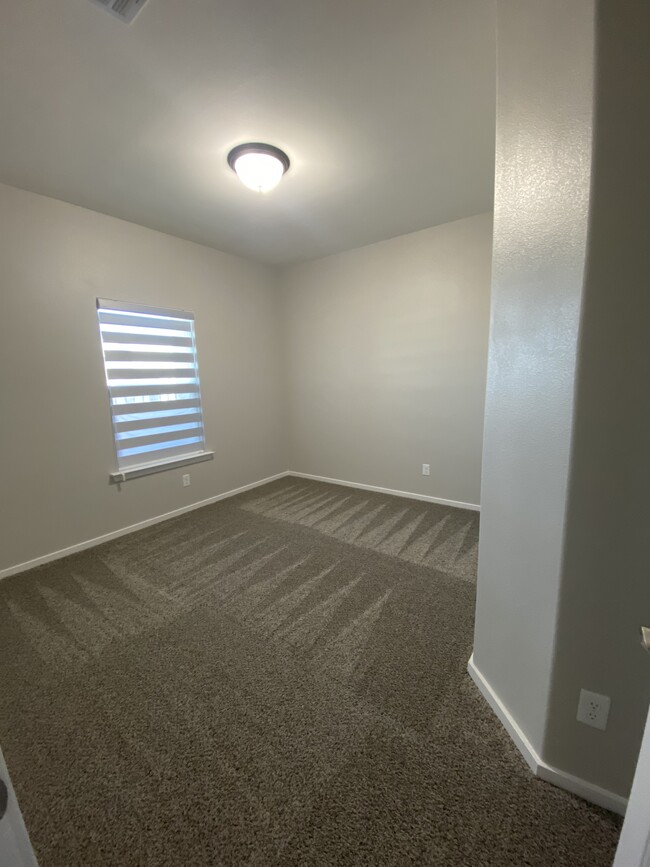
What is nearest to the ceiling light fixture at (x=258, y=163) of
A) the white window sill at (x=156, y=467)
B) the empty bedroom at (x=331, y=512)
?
the empty bedroom at (x=331, y=512)

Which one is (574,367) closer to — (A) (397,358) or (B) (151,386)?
(A) (397,358)

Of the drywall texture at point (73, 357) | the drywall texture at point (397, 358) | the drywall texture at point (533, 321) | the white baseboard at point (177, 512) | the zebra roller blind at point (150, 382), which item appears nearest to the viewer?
the drywall texture at point (533, 321)

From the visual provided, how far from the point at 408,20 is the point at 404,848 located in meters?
2.83

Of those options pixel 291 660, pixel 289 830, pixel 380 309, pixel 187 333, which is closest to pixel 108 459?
pixel 187 333

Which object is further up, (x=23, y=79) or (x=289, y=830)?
(x=23, y=79)

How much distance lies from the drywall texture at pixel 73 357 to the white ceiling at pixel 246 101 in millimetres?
303

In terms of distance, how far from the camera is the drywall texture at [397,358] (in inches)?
126

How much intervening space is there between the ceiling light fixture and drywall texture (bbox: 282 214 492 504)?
1.72 metres

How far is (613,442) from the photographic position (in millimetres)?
903

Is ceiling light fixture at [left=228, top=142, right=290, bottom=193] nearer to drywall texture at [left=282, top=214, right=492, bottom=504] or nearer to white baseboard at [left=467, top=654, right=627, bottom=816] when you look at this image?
drywall texture at [left=282, top=214, right=492, bottom=504]

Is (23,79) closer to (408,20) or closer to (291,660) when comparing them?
(408,20)

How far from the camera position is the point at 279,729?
→ 1.35m

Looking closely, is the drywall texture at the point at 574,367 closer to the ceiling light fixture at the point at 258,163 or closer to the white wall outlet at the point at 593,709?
the white wall outlet at the point at 593,709

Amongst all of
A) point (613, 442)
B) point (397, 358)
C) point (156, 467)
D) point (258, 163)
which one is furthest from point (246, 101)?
point (156, 467)
